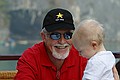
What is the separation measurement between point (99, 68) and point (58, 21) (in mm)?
506

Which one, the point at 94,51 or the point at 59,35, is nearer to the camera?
the point at 94,51

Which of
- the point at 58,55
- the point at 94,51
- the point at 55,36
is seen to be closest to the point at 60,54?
the point at 58,55

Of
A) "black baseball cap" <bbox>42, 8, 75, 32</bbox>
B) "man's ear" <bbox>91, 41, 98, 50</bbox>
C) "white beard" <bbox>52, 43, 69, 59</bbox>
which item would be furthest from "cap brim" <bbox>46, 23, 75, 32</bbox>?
"man's ear" <bbox>91, 41, 98, 50</bbox>

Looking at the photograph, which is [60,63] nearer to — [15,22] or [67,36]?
[67,36]

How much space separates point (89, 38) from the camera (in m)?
1.80

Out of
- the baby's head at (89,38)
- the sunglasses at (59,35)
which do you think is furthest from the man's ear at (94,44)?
the sunglasses at (59,35)

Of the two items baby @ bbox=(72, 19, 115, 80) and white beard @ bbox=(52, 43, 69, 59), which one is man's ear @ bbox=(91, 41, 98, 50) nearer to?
baby @ bbox=(72, 19, 115, 80)

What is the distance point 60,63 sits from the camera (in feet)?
7.16

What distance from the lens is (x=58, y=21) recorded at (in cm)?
211

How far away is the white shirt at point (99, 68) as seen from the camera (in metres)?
1.73

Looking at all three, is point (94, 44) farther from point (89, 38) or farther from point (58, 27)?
point (58, 27)

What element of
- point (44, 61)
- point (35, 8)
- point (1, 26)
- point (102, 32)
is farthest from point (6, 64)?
point (35, 8)

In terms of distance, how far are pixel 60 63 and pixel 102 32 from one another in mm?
474

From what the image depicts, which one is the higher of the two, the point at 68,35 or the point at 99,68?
the point at 68,35
